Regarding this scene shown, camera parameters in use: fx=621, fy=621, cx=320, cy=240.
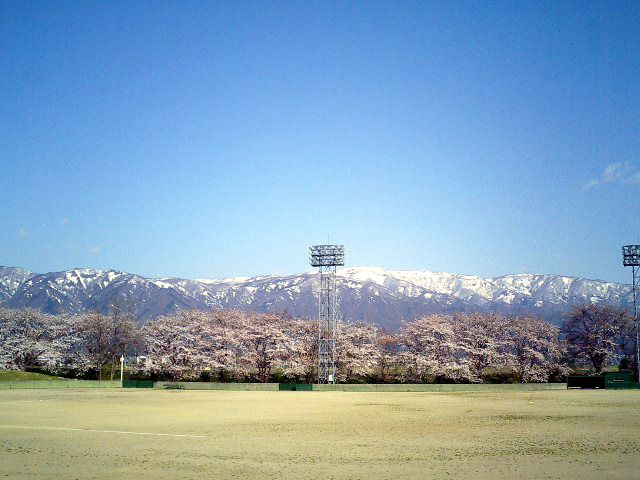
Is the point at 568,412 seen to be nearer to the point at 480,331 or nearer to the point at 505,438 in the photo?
the point at 505,438

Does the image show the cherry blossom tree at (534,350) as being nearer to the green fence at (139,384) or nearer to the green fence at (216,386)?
the green fence at (216,386)

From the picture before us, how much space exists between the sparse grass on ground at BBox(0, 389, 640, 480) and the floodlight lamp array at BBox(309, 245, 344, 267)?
1510 inches

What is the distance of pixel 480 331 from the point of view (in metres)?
92.6

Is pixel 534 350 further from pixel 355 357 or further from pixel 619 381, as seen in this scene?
pixel 355 357

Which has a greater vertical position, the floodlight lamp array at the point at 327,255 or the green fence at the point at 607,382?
the floodlight lamp array at the point at 327,255

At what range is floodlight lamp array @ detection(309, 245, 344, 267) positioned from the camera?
83062 millimetres

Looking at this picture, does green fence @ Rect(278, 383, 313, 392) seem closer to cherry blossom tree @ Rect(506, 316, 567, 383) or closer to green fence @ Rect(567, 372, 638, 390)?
cherry blossom tree @ Rect(506, 316, 567, 383)

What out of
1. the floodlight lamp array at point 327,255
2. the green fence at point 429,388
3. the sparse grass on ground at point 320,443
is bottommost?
the green fence at point 429,388

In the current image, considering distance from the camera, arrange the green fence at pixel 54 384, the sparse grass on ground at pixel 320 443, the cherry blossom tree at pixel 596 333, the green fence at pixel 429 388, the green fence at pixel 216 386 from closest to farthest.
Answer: the sparse grass on ground at pixel 320 443 → the green fence at pixel 429 388 → the green fence at pixel 54 384 → the green fence at pixel 216 386 → the cherry blossom tree at pixel 596 333

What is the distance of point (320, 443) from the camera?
86.3 ft

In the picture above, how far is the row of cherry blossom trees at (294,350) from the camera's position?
8862 cm

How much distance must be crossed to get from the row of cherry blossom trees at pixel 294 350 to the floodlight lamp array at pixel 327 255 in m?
13.2

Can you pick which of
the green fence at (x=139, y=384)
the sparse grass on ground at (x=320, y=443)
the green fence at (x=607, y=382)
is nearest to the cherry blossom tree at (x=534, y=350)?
the green fence at (x=607, y=382)

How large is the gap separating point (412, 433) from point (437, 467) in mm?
9762
